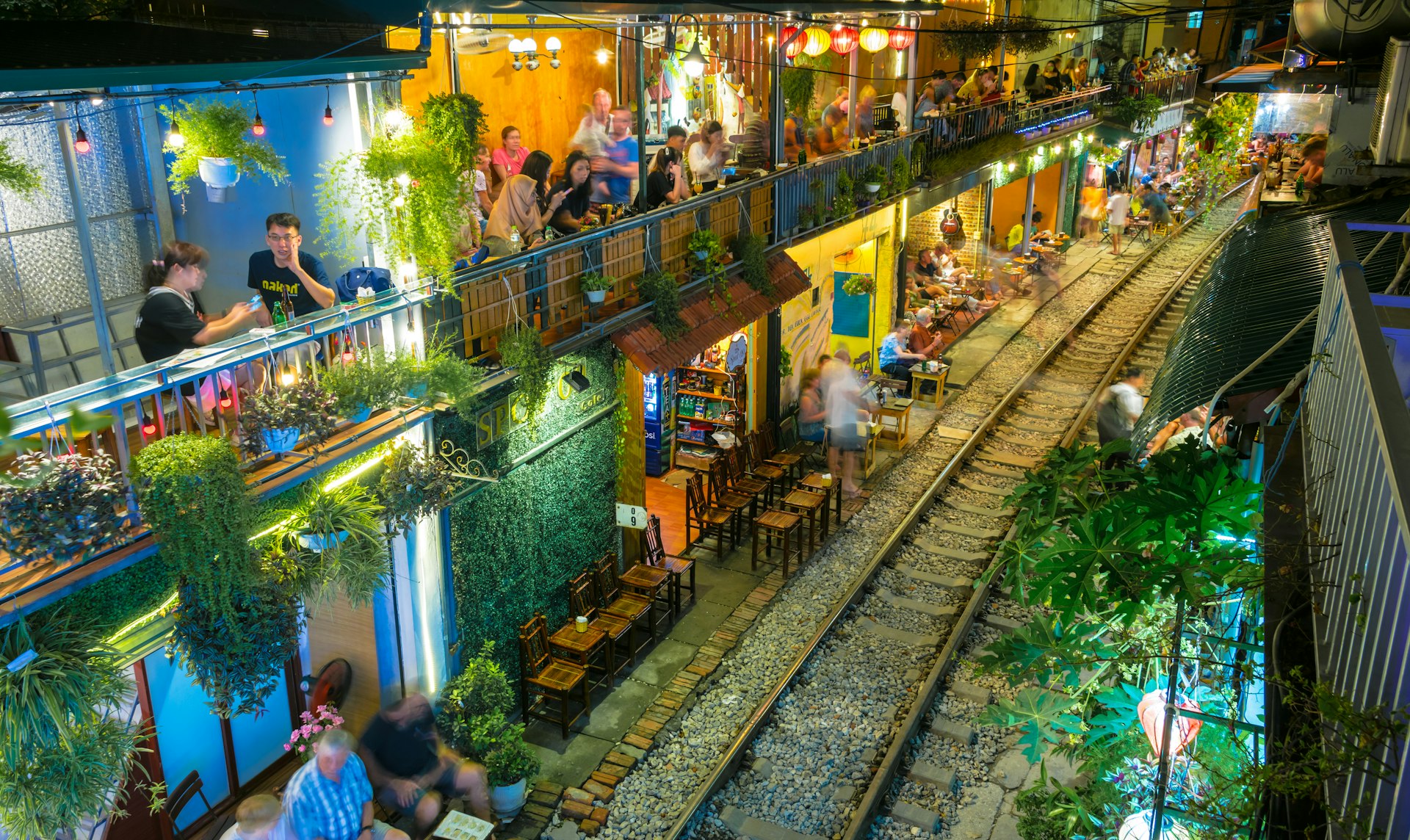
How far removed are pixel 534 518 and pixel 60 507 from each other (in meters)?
4.85

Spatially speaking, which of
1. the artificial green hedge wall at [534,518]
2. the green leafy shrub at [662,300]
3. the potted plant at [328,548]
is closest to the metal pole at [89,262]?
the potted plant at [328,548]

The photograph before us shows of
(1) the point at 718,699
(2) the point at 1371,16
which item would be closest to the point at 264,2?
(1) the point at 718,699

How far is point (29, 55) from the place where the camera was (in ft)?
17.6

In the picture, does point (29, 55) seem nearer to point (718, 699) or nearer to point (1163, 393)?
point (718, 699)

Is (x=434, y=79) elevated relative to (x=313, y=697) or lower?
elevated

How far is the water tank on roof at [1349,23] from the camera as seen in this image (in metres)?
13.6

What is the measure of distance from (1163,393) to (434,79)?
Result: 8.41 meters

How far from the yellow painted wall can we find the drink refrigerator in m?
1.79

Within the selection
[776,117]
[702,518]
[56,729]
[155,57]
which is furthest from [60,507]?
[776,117]

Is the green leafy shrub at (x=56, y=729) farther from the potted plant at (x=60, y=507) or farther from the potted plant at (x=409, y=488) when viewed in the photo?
the potted plant at (x=409, y=488)

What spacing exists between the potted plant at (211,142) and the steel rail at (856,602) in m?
5.72

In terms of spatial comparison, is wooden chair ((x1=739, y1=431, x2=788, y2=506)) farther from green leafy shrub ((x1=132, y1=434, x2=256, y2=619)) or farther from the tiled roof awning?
green leafy shrub ((x1=132, y1=434, x2=256, y2=619))

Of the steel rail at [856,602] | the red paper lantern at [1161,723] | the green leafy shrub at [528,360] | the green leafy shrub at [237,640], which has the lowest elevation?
the steel rail at [856,602]

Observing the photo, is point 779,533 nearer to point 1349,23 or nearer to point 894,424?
point 894,424
